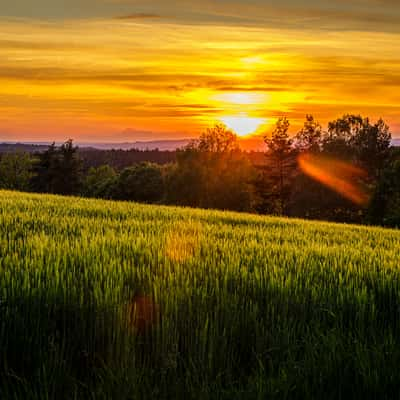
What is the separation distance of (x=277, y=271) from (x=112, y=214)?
345 inches

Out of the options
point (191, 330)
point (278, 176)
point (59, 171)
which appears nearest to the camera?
point (191, 330)

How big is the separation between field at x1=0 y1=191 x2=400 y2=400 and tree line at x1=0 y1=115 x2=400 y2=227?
64.3 meters

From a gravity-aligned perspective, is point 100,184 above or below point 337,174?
below

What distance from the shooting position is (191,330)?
4.09 meters

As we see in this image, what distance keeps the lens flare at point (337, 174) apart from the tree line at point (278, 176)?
144mm

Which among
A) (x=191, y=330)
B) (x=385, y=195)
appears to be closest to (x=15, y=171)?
(x=385, y=195)

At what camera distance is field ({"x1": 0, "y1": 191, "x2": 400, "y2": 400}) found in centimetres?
341

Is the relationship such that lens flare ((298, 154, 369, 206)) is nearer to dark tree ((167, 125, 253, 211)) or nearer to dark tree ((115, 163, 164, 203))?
dark tree ((167, 125, 253, 211))

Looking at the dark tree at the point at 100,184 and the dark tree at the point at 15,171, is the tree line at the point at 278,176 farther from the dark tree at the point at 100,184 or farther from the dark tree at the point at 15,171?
the dark tree at the point at 15,171

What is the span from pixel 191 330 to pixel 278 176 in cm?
7744

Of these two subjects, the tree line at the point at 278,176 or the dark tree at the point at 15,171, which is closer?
the tree line at the point at 278,176

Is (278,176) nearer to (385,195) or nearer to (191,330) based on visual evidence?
(385,195)

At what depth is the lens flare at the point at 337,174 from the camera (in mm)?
83250

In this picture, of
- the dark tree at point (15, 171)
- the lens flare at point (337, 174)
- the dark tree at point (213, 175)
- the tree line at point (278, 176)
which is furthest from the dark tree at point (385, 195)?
the dark tree at point (15, 171)
